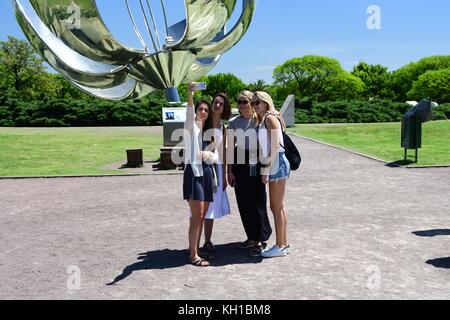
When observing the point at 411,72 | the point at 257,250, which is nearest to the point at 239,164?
the point at 257,250

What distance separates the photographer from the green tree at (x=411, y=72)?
6381 cm

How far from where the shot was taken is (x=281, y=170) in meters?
5.00

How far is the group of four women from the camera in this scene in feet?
16.0

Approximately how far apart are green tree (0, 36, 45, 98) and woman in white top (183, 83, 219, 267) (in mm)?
47992

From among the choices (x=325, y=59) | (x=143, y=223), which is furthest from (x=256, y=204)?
(x=325, y=59)

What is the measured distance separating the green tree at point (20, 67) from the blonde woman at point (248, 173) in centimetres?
4793

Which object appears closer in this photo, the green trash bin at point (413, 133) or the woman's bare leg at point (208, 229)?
the woman's bare leg at point (208, 229)

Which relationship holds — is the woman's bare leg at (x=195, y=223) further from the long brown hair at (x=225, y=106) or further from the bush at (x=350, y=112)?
the bush at (x=350, y=112)

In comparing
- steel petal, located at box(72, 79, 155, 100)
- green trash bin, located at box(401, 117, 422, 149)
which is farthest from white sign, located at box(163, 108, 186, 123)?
green trash bin, located at box(401, 117, 422, 149)

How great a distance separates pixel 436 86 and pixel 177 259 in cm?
5592

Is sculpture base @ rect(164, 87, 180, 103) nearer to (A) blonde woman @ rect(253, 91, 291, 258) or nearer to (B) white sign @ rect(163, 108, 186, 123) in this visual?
(B) white sign @ rect(163, 108, 186, 123)

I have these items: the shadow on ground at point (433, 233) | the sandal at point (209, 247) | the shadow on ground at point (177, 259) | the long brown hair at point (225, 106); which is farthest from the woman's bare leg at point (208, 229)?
the shadow on ground at point (433, 233)

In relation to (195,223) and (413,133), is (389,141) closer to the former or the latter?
(413,133)
